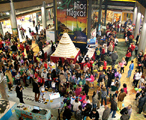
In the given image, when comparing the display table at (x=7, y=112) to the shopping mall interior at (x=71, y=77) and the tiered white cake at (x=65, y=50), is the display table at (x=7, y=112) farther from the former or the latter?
the tiered white cake at (x=65, y=50)

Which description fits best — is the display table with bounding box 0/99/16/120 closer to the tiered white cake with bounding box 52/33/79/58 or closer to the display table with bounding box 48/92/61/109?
the display table with bounding box 48/92/61/109

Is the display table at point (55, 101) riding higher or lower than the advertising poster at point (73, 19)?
lower

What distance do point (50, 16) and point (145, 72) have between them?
1008 inches

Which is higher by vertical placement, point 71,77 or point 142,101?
point 71,77

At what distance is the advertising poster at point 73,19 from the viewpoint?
1331 cm

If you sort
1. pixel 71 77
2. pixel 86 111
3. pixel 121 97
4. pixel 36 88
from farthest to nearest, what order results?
pixel 71 77 < pixel 36 88 < pixel 121 97 < pixel 86 111

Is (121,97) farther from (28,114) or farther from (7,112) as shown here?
(7,112)

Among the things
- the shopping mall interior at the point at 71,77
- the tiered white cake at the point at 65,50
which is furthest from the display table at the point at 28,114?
the tiered white cake at the point at 65,50

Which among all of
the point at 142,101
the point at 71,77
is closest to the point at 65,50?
the point at 71,77

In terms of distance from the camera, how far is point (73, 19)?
1381cm

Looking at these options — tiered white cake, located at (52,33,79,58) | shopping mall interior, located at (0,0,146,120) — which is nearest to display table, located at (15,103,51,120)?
shopping mall interior, located at (0,0,146,120)

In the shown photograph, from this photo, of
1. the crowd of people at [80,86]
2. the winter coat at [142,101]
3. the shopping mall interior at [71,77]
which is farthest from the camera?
the winter coat at [142,101]

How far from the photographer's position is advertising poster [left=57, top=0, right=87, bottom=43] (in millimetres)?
13314

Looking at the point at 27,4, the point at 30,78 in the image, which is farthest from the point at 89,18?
the point at 27,4
